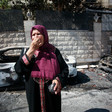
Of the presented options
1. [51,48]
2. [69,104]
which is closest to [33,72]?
[51,48]

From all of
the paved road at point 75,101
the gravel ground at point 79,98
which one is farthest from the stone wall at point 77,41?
the paved road at point 75,101

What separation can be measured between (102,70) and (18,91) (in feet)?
13.2

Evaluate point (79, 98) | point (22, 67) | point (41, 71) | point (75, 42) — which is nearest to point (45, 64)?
point (41, 71)

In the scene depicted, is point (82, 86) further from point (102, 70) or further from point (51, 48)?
point (51, 48)

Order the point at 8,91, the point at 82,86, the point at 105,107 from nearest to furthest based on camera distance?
the point at 105,107
the point at 8,91
the point at 82,86

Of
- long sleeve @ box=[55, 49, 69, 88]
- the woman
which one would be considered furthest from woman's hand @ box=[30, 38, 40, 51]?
long sleeve @ box=[55, 49, 69, 88]

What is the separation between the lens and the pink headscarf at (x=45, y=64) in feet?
5.04

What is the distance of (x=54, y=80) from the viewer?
1.58m

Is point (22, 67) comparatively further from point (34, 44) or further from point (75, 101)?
point (75, 101)

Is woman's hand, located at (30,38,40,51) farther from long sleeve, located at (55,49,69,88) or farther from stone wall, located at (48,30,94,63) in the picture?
stone wall, located at (48,30,94,63)

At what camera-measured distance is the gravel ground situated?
2977 millimetres

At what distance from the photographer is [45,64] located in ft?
5.09

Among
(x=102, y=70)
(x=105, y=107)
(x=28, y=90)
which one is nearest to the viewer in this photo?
(x=28, y=90)

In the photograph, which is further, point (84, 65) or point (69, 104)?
point (84, 65)
